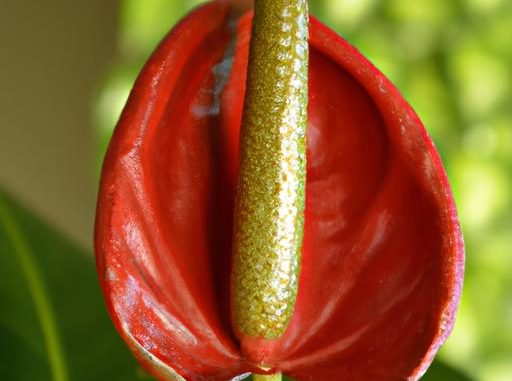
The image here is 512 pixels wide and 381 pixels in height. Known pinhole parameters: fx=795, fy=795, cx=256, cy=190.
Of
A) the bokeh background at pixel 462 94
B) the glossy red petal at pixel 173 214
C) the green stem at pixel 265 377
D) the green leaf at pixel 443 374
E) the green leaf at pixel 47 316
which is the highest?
the bokeh background at pixel 462 94

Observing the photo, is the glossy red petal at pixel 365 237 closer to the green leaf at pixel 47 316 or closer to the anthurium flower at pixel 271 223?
the anthurium flower at pixel 271 223

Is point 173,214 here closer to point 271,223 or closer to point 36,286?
point 271,223

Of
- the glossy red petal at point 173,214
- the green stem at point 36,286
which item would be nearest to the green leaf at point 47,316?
the green stem at point 36,286

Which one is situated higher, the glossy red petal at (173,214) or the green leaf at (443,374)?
the glossy red petal at (173,214)

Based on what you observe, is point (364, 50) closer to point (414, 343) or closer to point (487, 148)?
point (487, 148)

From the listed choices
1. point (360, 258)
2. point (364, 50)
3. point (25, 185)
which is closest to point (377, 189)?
point (360, 258)

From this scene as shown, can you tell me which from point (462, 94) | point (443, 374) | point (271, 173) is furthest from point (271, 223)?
point (462, 94)

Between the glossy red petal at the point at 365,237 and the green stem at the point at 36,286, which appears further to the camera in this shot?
the green stem at the point at 36,286

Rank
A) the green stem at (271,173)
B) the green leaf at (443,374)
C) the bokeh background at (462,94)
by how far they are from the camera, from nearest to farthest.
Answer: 1. the green stem at (271,173)
2. the green leaf at (443,374)
3. the bokeh background at (462,94)

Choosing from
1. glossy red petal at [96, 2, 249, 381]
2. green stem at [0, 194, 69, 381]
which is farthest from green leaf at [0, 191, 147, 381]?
glossy red petal at [96, 2, 249, 381]
